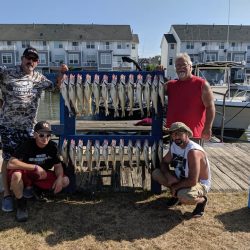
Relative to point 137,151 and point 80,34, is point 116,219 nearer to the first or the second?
point 137,151

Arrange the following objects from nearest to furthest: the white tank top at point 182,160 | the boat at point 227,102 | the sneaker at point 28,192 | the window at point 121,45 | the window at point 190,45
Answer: the white tank top at point 182,160, the sneaker at point 28,192, the boat at point 227,102, the window at point 190,45, the window at point 121,45

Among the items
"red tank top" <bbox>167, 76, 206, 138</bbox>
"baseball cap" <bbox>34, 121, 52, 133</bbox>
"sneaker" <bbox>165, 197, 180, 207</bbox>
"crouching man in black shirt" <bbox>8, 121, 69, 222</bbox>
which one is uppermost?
"red tank top" <bbox>167, 76, 206, 138</bbox>

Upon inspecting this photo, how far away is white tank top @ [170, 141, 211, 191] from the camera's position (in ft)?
13.4

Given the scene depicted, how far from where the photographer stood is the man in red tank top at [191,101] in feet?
13.8

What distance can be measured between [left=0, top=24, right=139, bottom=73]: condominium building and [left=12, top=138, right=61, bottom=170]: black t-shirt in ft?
177

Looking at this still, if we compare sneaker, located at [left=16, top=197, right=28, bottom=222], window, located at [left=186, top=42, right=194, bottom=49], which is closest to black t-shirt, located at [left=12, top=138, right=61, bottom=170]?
sneaker, located at [left=16, top=197, right=28, bottom=222]

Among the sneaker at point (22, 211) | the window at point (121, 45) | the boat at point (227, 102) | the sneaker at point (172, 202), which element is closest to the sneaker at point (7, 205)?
the sneaker at point (22, 211)

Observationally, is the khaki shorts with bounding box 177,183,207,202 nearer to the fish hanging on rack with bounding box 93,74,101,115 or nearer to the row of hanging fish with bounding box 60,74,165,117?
the row of hanging fish with bounding box 60,74,165,117

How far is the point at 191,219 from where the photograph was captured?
407cm

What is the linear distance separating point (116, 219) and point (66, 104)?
1.67 meters

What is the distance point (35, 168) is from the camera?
4.02 metres

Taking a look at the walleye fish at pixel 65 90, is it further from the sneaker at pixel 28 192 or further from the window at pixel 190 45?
the window at pixel 190 45

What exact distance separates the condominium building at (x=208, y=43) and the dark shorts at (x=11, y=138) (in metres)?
54.4

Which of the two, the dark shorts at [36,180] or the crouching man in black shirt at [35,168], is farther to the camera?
the dark shorts at [36,180]
